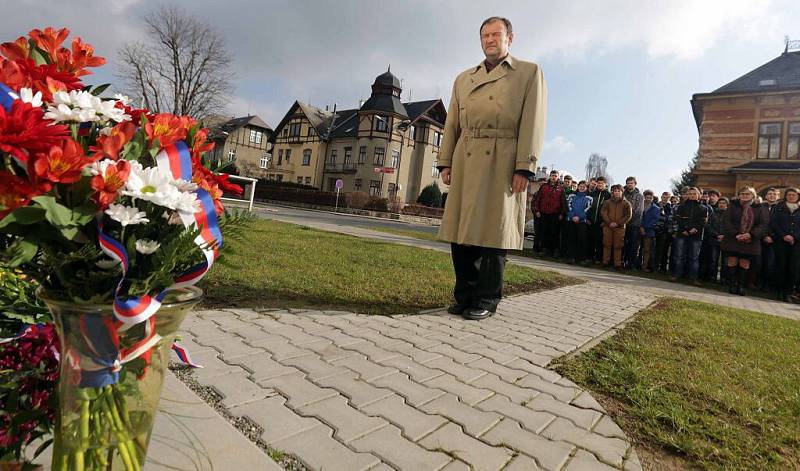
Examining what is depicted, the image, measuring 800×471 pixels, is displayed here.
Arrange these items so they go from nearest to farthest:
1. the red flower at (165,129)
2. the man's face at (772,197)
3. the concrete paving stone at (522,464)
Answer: the red flower at (165,129)
the concrete paving stone at (522,464)
the man's face at (772,197)

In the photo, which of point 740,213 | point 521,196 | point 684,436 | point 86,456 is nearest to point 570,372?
point 684,436

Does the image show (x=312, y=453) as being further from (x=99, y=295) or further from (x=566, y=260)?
(x=566, y=260)

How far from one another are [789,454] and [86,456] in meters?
2.74

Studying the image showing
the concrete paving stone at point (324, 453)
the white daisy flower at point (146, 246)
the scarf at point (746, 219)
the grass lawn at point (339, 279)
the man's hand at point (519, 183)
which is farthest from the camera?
the scarf at point (746, 219)

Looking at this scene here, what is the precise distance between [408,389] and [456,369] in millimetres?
486

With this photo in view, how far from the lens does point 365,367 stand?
264 centimetres

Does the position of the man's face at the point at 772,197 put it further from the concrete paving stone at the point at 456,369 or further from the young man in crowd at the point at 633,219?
the concrete paving stone at the point at 456,369

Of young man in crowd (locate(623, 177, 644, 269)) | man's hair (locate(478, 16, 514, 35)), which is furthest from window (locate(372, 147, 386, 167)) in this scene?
man's hair (locate(478, 16, 514, 35))

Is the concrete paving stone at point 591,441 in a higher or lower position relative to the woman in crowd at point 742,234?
lower

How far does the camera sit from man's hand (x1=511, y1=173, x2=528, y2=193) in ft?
13.1

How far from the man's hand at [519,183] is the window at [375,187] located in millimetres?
42386

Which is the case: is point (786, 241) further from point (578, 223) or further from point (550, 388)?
point (550, 388)

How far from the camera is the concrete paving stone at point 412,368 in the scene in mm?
2585

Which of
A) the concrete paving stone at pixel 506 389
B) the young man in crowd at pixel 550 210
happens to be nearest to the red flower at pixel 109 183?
the concrete paving stone at pixel 506 389
